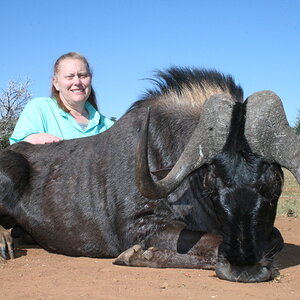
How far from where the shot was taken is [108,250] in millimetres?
6078

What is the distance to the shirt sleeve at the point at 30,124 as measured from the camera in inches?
302

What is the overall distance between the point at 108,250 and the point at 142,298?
6.70ft

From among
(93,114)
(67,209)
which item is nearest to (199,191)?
(67,209)

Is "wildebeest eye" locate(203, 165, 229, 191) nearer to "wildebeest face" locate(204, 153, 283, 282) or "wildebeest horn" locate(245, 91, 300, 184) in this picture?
"wildebeest face" locate(204, 153, 283, 282)

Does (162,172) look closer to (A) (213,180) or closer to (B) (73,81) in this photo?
(A) (213,180)

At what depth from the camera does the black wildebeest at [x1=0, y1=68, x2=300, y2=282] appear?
4547 millimetres

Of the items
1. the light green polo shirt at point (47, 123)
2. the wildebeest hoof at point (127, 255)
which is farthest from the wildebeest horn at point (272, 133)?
the light green polo shirt at point (47, 123)

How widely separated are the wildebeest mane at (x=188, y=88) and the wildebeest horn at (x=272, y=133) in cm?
99

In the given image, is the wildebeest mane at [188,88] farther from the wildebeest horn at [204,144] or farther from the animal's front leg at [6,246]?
the animal's front leg at [6,246]

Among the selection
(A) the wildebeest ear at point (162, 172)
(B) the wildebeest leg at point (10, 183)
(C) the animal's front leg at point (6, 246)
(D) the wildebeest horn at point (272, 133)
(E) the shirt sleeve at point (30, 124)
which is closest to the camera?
(D) the wildebeest horn at point (272, 133)

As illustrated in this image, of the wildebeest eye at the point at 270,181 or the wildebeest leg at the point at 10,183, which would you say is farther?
the wildebeest leg at the point at 10,183

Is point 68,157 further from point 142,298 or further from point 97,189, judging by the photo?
point 142,298

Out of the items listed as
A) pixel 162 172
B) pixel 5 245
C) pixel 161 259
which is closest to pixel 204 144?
pixel 162 172

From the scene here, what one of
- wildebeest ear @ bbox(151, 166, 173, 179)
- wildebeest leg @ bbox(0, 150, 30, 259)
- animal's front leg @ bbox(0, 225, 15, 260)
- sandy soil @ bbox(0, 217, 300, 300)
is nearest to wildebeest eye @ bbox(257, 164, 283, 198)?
sandy soil @ bbox(0, 217, 300, 300)
